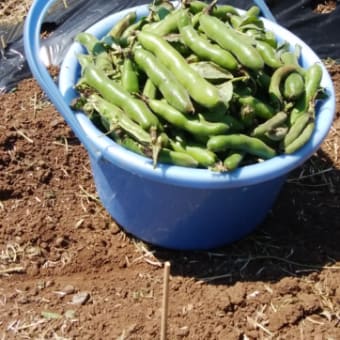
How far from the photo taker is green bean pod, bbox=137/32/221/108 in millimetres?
2348

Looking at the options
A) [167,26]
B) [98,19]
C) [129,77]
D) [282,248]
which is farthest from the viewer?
[98,19]

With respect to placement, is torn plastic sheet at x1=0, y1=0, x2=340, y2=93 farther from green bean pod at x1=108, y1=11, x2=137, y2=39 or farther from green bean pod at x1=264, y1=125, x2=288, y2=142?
green bean pod at x1=264, y1=125, x2=288, y2=142

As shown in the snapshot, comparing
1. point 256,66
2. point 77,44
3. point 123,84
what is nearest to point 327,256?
point 256,66

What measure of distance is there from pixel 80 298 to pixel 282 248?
0.75m

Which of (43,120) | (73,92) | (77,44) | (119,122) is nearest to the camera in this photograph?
(119,122)

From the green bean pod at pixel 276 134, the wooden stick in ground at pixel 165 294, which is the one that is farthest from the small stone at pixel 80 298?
the green bean pod at pixel 276 134

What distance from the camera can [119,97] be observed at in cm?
245

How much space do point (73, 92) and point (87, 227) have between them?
0.55 metres

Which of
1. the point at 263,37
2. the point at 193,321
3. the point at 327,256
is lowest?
the point at 327,256

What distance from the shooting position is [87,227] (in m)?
2.85

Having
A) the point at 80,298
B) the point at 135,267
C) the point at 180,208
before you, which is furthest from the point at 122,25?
Answer: the point at 80,298

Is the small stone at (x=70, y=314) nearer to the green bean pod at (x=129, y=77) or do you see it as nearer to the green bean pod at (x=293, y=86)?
the green bean pod at (x=129, y=77)

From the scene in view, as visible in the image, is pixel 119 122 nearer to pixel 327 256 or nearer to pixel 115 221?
pixel 115 221

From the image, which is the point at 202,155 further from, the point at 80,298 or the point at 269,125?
the point at 80,298
